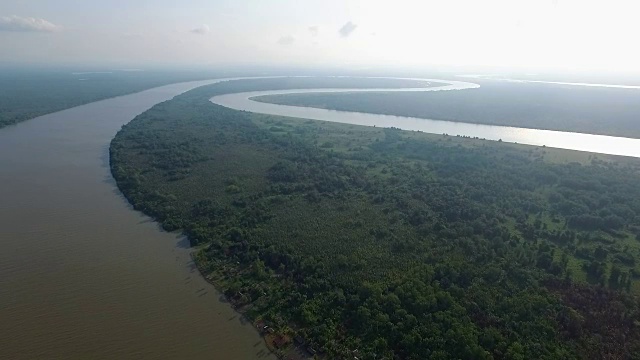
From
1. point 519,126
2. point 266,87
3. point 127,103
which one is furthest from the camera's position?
point 266,87

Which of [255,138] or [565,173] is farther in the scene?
[255,138]

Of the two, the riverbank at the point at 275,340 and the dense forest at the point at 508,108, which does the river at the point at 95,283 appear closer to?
the riverbank at the point at 275,340

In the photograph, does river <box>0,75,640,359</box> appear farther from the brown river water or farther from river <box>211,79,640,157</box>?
river <box>211,79,640,157</box>

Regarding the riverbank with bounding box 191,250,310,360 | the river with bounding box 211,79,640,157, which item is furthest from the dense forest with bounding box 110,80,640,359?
the river with bounding box 211,79,640,157

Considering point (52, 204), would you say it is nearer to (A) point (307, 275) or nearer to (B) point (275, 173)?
(B) point (275, 173)

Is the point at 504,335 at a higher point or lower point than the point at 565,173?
lower

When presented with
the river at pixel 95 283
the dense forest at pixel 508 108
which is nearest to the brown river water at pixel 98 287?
the river at pixel 95 283

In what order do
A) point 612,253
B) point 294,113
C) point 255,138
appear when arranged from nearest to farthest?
point 612,253
point 255,138
point 294,113

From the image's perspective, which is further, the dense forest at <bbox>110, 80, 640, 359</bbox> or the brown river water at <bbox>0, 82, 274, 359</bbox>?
the dense forest at <bbox>110, 80, 640, 359</bbox>

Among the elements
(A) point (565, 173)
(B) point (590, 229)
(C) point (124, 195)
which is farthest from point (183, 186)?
(A) point (565, 173)
